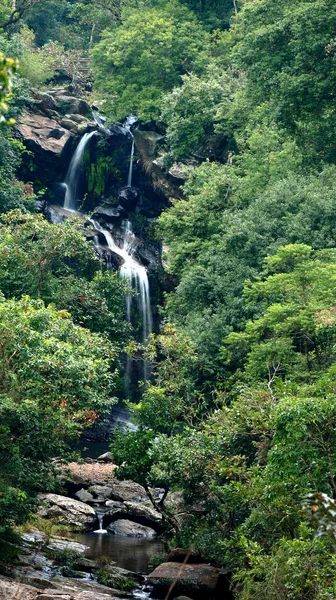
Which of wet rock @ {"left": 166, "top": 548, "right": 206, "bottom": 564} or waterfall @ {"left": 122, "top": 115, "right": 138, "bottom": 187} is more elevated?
waterfall @ {"left": 122, "top": 115, "right": 138, "bottom": 187}

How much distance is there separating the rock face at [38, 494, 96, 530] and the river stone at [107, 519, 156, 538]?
2.13ft

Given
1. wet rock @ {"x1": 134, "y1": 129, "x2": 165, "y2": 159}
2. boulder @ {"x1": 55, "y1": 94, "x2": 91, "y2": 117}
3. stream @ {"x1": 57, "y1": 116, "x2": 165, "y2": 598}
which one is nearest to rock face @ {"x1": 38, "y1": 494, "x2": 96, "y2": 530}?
stream @ {"x1": 57, "y1": 116, "x2": 165, "y2": 598}

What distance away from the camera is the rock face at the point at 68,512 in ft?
70.2

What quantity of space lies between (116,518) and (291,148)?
1649 cm

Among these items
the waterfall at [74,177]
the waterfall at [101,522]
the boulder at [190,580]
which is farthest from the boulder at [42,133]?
the boulder at [190,580]

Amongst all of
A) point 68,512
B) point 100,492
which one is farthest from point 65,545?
point 100,492

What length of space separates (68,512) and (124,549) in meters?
2.67

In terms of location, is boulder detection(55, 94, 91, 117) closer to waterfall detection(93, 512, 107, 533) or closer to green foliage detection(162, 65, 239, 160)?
green foliage detection(162, 65, 239, 160)

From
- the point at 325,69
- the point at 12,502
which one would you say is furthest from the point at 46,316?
the point at 325,69

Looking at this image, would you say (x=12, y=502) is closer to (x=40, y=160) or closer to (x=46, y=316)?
(x=46, y=316)

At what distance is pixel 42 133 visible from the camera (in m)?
38.3

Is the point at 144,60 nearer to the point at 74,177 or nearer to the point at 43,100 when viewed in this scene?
the point at 43,100

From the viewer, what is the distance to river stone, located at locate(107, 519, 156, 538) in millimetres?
21609

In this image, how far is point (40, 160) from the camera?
3812 cm
